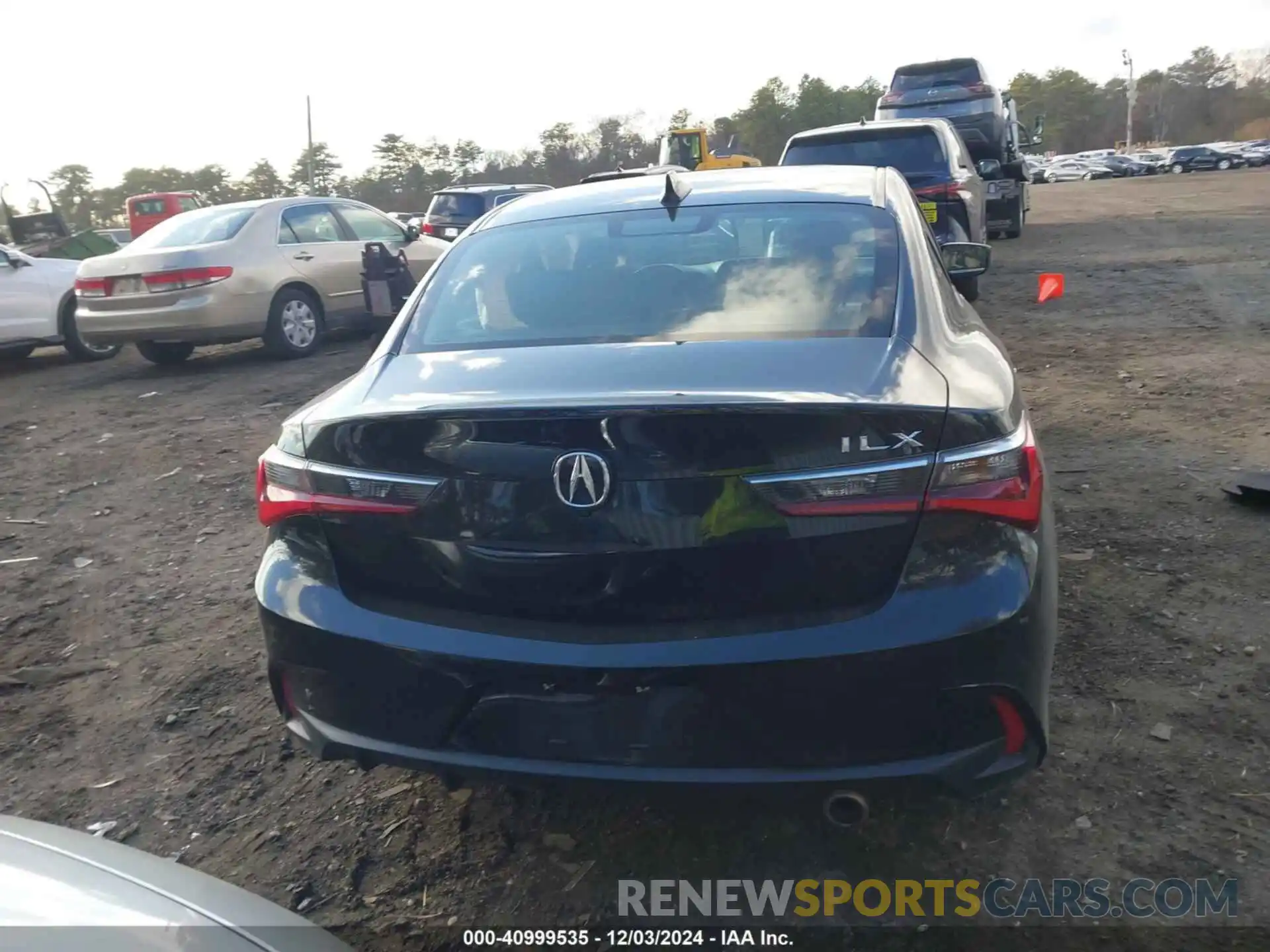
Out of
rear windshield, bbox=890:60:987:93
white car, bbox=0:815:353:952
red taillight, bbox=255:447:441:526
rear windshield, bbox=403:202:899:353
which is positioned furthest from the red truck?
white car, bbox=0:815:353:952

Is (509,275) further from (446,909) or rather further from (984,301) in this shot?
(984,301)

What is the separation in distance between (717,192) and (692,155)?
25.6 m

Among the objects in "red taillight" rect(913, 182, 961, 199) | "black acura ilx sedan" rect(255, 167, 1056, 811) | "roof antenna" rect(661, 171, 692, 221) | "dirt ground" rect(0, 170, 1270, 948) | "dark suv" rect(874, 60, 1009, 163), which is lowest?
"dirt ground" rect(0, 170, 1270, 948)

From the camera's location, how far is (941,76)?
17.3m

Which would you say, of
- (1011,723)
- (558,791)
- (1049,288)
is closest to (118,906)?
(558,791)

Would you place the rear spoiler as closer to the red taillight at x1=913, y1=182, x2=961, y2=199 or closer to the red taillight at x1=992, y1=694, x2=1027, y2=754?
the red taillight at x1=913, y1=182, x2=961, y2=199

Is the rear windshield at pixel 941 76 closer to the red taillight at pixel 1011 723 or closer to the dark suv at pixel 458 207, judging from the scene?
the dark suv at pixel 458 207

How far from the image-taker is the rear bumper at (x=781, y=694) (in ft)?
7.02

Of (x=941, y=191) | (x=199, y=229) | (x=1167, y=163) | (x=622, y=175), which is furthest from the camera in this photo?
(x=1167, y=163)

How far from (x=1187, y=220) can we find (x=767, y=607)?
1882cm

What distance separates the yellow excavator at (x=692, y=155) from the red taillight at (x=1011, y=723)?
23.2 m

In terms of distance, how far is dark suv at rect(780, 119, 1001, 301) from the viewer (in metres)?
9.21

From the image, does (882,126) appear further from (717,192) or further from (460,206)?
(460,206)

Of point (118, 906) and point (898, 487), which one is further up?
point (898, 487)
